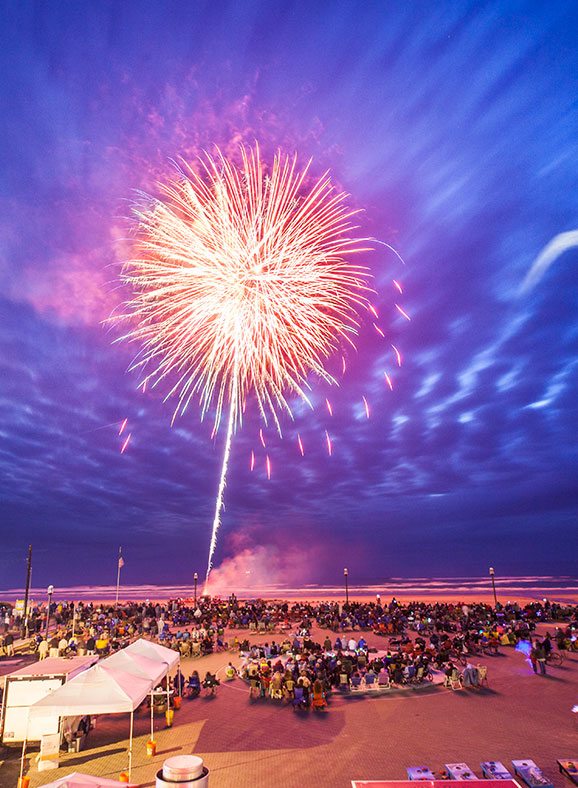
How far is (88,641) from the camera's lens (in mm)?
29219

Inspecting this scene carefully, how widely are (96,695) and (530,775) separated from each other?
1017 cm

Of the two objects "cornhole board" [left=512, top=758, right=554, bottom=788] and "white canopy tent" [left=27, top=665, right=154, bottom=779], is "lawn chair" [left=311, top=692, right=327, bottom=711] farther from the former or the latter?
"cornhole board" [left=512, top=758, right=554, bottom=788]

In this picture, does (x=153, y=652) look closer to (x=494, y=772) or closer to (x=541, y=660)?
(x=494, y=772)

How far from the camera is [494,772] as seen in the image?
37.0 ft

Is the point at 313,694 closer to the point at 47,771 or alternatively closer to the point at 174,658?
the point at 174,658

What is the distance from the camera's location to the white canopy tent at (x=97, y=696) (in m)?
12.0

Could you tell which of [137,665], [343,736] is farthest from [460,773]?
[137,665]

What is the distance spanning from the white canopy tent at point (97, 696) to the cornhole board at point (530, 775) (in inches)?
349

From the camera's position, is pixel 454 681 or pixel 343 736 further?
pixel 454 681

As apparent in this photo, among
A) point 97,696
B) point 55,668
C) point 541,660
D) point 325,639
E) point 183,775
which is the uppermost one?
point 55,668

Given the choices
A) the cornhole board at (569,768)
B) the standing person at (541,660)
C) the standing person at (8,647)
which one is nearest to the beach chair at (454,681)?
the standing person at (541,660)

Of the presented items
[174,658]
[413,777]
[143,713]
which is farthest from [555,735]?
[143,713]

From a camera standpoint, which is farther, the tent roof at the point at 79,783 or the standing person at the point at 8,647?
the standing person at the point at 8,647

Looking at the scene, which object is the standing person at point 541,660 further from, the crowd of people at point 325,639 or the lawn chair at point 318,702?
the lawn chair at point 318,702
